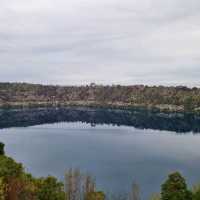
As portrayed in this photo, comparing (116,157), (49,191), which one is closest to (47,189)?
(49,191)

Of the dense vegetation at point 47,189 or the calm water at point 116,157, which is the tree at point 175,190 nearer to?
the dense vegetation at point 47,189

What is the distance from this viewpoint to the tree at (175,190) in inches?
2037

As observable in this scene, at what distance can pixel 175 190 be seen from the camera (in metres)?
52.1

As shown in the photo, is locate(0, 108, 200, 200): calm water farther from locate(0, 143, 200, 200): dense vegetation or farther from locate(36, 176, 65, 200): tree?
locate(36, 176, 65, 200): tree

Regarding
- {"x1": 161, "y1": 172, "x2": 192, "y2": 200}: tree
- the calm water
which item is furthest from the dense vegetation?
the calm water

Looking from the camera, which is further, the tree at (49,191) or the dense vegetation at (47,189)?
the tree at (49,191)

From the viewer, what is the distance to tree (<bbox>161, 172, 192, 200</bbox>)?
170 feet

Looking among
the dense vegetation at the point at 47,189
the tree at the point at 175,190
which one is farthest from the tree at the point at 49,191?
the tree at the point at 175,190

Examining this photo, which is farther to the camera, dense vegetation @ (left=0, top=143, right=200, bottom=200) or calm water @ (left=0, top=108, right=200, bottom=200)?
calm water @ (left=0, top=108, right=200, bottom=200)

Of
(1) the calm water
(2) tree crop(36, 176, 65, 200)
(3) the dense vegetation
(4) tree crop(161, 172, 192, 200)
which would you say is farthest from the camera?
(1) the calm water

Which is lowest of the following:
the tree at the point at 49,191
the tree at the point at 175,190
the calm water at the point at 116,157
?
the calm water at the point at 116,157

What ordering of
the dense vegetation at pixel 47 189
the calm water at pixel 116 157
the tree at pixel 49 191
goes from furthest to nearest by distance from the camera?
1. the calm water at pixel 116 157
2. the tree at pixel 49 191
3. the dense vegetation at pixel 47 189

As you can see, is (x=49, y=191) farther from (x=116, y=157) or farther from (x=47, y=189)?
(x=116, y=157)

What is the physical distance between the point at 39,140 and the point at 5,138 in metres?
17.2
